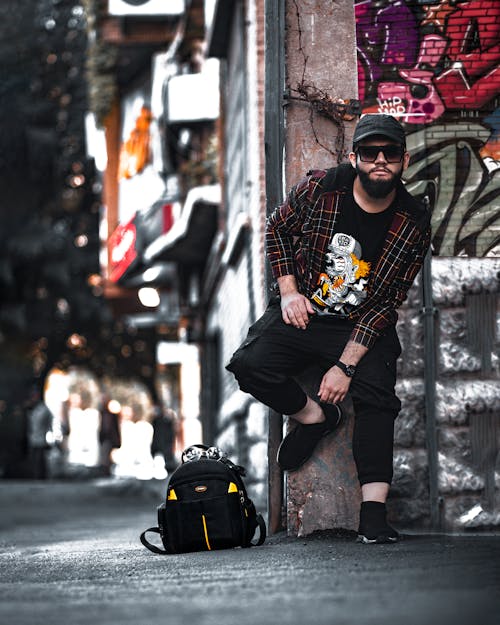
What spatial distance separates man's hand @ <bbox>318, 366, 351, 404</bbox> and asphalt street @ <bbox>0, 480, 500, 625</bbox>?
2.24 feet

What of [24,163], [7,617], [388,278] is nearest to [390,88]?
[388,278]

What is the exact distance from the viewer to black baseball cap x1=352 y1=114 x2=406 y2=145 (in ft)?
20.1

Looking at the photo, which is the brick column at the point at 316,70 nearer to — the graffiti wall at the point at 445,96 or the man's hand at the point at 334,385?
the graffiti wall at the point at 445,96

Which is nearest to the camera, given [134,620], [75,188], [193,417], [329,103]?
[134,620]

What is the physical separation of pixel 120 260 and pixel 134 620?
1848cm

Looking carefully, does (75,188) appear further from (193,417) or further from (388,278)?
(388,278)

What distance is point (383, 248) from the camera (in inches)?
247

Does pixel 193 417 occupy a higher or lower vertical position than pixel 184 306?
lower

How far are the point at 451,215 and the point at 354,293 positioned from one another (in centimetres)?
110

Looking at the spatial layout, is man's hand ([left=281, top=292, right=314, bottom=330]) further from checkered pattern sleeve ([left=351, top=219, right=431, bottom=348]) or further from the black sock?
the black sock

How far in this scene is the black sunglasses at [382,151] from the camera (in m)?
6.18

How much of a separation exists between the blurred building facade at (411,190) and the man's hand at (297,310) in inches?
29.7

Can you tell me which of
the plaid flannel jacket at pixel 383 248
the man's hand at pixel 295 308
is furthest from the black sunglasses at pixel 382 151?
the man's hand at pixel 295 308

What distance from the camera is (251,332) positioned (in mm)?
6582
